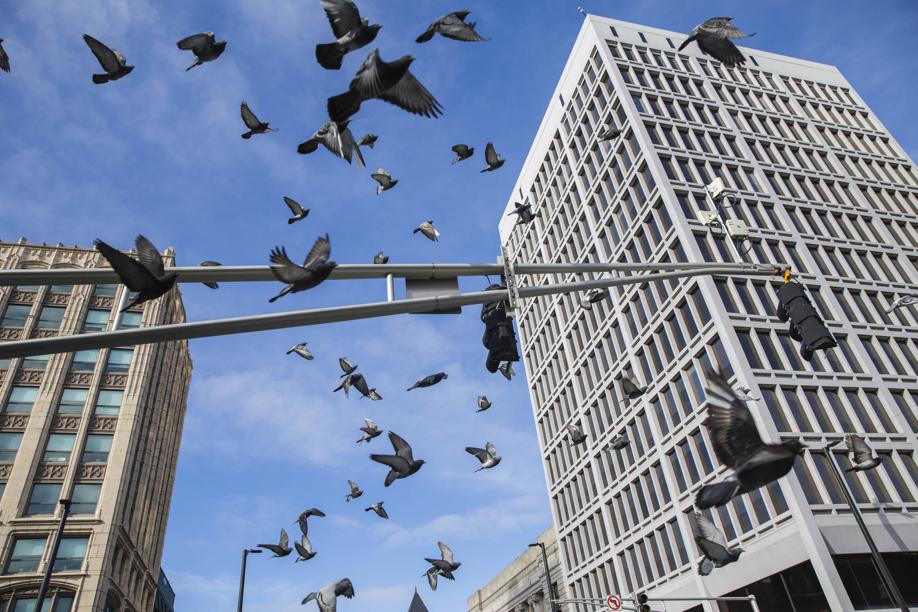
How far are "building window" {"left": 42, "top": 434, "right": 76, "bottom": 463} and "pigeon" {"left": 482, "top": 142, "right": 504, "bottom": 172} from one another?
137ft

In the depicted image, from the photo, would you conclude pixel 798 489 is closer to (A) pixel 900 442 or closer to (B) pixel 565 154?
(A) pixel 900 442

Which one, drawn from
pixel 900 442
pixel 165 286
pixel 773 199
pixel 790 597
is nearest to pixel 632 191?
pixel 773 199

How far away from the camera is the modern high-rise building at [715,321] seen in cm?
3017

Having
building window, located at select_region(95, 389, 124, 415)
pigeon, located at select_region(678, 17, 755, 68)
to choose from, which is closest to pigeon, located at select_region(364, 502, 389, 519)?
pigeon, located at select_region(678, 17, 755, 68)

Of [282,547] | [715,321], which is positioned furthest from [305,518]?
[715,321]

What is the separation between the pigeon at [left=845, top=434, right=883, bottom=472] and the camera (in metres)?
29.1

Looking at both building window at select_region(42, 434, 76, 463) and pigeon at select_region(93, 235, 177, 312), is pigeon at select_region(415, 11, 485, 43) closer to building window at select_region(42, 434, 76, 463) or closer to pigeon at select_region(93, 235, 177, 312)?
pigeon at select_region(93, 235, 177, 312)

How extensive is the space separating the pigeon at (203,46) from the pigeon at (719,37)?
7.82 meters

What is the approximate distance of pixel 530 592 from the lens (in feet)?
193

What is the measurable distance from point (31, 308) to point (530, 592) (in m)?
48.7

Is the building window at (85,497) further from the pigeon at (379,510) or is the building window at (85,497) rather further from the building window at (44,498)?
the pigeon at (379,510)

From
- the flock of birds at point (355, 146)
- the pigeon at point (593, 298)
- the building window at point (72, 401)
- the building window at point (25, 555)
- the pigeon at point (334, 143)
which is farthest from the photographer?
→ the building window at point (72, 401)

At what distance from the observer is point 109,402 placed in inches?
1877

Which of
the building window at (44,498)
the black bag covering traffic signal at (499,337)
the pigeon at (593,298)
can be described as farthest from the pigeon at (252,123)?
the building window at (44,498)
